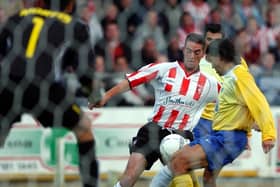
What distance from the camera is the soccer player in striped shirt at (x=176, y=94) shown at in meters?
6.42

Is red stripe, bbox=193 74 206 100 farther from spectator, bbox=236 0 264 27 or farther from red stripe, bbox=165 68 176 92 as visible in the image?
spectator, bbox=236 0 264 27

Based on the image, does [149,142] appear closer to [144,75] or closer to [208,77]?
[144,75]

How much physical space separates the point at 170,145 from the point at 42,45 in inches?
45.3

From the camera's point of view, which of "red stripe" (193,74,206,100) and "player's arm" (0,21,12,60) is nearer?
"player's arm" (0,21,12,60)

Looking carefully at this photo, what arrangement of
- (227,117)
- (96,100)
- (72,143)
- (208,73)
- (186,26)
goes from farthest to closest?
(186,26), (72,143), (208,73), (227,117), (96,100)

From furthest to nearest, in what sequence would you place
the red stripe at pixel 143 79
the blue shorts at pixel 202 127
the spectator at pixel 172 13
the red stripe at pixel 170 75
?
the spectator at pixel 172 13 < the blue shorts at pixel 202 127 < the red stripe at pixel 170 75 < the red stripe at pixel 143 79

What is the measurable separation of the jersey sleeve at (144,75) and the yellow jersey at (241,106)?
0.42 m

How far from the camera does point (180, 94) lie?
6.52 meters

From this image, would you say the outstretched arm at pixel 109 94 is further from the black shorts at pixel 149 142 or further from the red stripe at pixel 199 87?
the red stripe at pixel 199 87

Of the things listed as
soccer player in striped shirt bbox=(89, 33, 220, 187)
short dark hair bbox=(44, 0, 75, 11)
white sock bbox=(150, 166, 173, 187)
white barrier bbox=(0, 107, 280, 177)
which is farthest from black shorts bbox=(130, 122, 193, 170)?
white barrier bbox=(0, 107, 280, 177)

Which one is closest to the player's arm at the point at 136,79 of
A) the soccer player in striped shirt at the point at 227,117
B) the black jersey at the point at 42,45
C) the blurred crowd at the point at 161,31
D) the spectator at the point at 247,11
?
the soccer player in striped shirt at the point at 227,117

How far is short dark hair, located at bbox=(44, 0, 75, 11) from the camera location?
564 cm

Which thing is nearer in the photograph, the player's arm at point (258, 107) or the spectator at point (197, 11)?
the player's arm at point (258, 107)

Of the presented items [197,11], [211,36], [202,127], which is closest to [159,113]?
[202,127]
